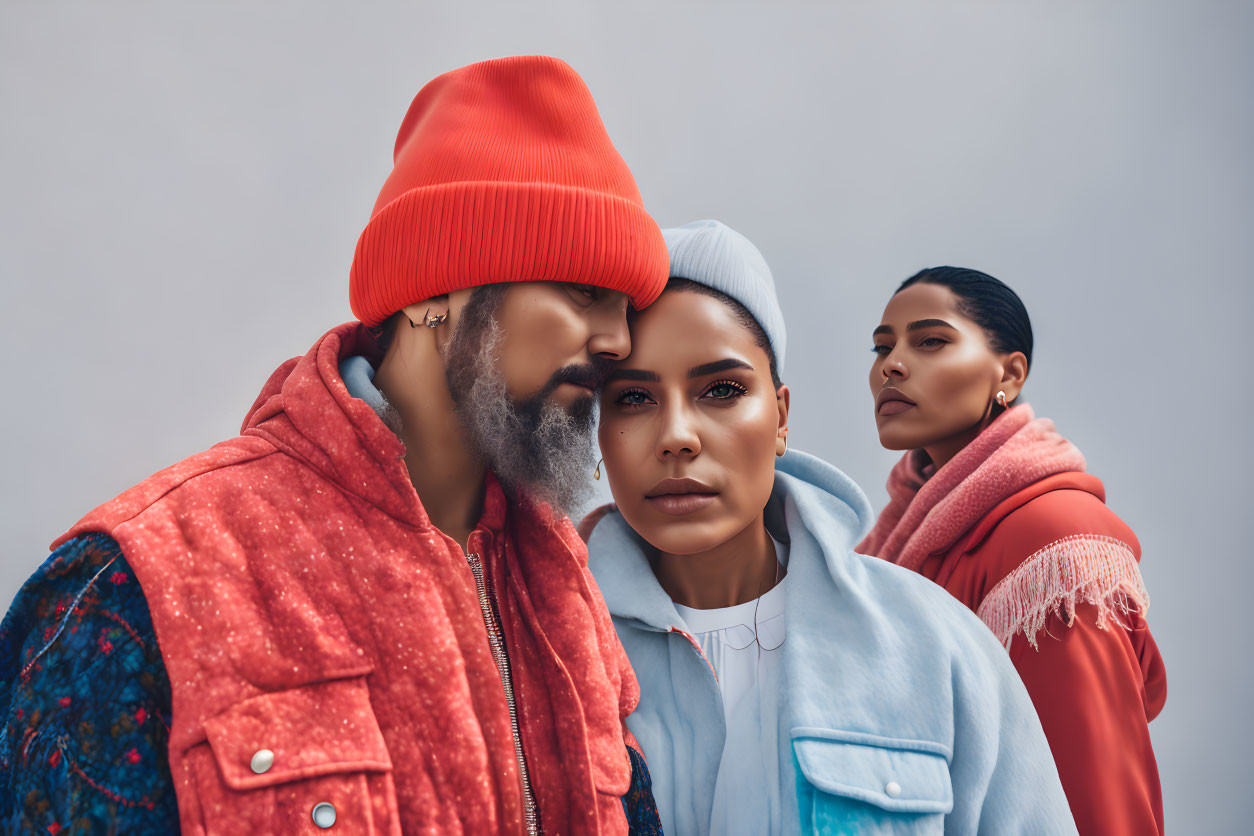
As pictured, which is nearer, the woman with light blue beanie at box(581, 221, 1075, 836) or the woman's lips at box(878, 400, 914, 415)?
the woman with light blue beanie at box(581, 221, 1075, 836)

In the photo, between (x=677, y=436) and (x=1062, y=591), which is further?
(x=1062, y=591)

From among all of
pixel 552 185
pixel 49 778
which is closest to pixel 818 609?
pixel 552 185

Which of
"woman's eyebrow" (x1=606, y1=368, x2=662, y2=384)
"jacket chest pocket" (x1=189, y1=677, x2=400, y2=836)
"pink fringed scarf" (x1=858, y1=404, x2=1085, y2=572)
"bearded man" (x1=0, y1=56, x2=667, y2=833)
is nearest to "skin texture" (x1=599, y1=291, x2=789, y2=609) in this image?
"woman's eyebrow" (x1=606, y1=368, x2=662, y2=384)

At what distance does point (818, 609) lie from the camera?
1.70 metres

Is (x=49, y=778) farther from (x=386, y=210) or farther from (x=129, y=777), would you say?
(x=386, y=210)

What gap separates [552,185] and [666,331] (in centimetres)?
35

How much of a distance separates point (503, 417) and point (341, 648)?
15.9 inches

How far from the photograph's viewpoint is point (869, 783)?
1.51 meters

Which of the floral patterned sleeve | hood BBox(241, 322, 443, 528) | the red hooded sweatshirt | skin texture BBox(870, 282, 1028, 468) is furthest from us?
skin texture BBox(870, 282, 1028, 468)

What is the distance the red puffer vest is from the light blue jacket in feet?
0.82

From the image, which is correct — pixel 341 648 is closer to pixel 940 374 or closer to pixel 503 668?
pixel 503 668

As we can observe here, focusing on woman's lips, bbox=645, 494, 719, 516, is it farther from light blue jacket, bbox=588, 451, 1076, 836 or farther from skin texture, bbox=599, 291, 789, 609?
light blue jacket, bbox=588, 451, 1076, 836

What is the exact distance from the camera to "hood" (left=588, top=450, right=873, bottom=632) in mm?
1720

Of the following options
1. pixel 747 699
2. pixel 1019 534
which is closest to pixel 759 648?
pixel 747 699
